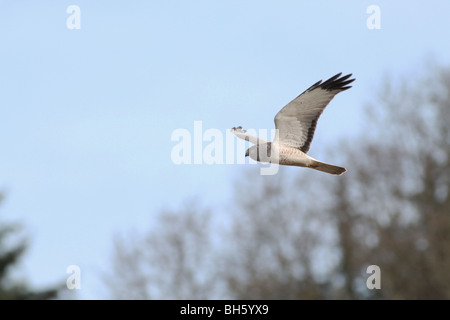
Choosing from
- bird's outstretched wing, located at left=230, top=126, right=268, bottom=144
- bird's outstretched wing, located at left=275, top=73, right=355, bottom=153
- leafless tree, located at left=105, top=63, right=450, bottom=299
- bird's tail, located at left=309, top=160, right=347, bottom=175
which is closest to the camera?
bird's outstretched wing, located at left=230, top=126, right=268, bottom=144

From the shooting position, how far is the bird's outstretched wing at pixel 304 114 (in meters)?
8.89

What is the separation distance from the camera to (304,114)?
359 inches

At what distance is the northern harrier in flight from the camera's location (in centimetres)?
852

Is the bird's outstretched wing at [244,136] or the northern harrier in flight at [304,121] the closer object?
the bird's outstretched wing at [244,136]

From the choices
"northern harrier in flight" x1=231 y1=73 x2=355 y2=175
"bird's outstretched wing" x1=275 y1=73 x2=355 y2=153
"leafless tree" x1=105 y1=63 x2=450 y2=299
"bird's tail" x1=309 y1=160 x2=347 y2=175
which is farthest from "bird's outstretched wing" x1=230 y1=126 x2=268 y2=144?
"leafless tree" x1=105 y1=63 x2=450 y2=299

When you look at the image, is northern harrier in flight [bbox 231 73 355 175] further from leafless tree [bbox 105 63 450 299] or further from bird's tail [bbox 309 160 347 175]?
leafless tree [bbox 105 63 450 299]

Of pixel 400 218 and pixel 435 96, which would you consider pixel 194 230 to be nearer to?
pixel 400 218

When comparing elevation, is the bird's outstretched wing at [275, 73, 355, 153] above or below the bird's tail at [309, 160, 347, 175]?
above

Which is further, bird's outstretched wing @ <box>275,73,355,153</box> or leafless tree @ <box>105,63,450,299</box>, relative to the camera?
leafless tree @ <box>105,63,450,299</box>

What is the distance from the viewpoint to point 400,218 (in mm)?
34312

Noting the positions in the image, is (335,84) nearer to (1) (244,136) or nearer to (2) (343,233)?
(1) (244,136)

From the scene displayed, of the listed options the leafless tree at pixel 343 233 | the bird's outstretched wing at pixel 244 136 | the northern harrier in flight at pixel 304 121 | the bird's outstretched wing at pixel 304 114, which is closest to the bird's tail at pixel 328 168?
the northern harrier in flight at pixel 304 121

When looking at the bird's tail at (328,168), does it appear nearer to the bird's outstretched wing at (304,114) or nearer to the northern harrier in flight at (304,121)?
the northern harrier in flight at (304,121)
